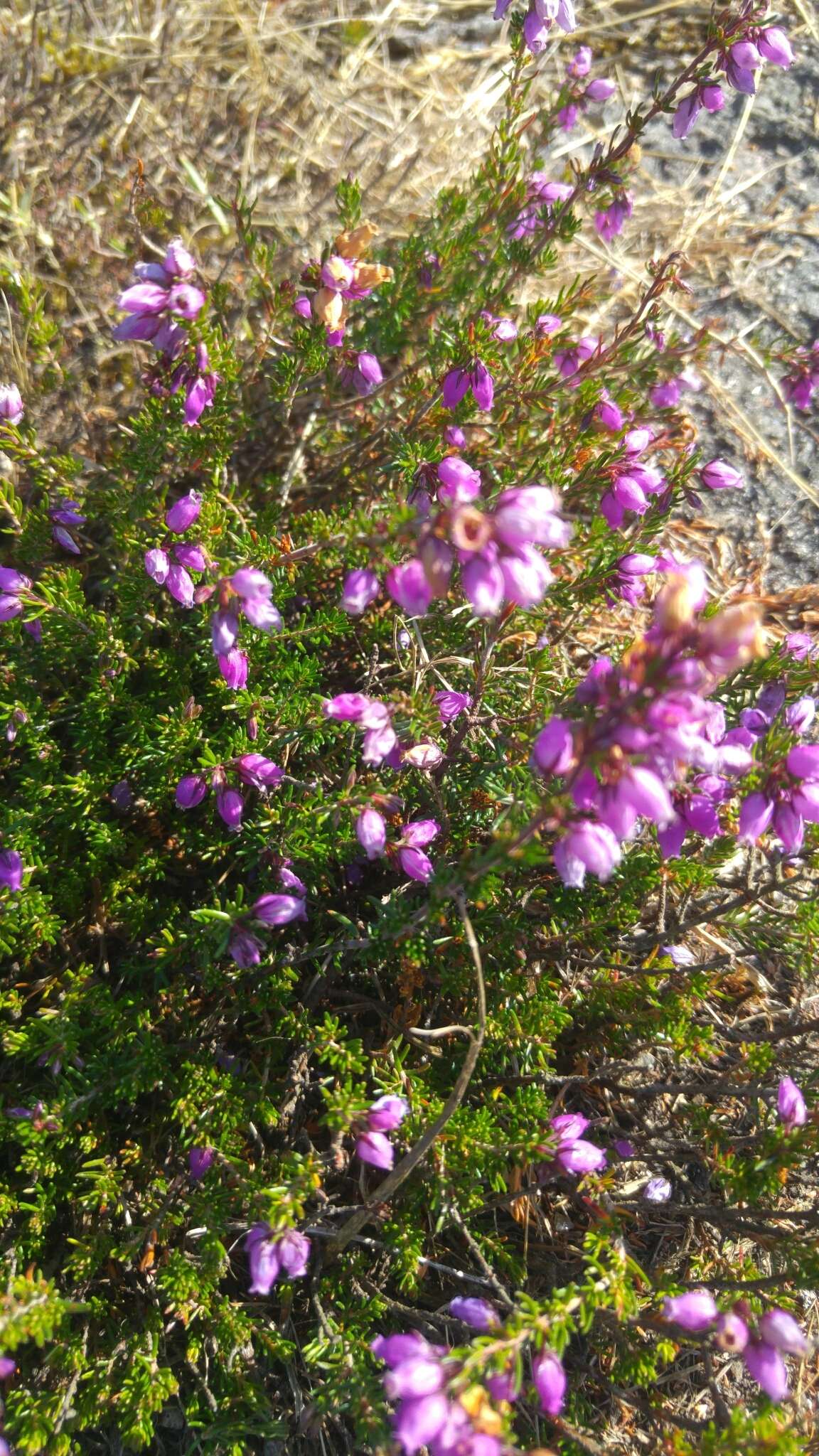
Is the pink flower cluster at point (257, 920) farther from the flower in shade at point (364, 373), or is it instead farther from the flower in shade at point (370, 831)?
the flower in shade at point (364, 373)

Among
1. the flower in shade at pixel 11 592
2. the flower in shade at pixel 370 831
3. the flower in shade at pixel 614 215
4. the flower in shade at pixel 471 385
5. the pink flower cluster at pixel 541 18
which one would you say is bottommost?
the flower in shade at pixel 11 592

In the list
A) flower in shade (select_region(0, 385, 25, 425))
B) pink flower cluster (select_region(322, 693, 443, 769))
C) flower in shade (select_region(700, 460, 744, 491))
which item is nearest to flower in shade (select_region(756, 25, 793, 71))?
flower in shade (select_region(700, 460, 744, 491))

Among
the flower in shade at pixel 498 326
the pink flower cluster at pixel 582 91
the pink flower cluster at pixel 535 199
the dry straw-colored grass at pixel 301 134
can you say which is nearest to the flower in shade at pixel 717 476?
the flower in shade at pixel 498 326

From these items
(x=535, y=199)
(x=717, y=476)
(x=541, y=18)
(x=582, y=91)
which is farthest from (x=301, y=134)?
(x=717, y=476)

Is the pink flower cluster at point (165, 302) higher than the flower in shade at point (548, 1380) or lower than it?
higher

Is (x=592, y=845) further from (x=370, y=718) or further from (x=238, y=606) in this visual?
(x=238, y=606)

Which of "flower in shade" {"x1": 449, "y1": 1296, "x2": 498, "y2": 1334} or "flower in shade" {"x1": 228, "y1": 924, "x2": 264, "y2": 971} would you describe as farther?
"flower in shade" {"x1": 228, "y1": 924, "x2": 264, "y2": 971}

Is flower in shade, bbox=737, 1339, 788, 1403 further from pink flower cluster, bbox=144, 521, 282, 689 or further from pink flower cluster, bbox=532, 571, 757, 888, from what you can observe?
pink flower cluster, bbox=144, 521, 282, 689
